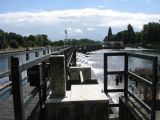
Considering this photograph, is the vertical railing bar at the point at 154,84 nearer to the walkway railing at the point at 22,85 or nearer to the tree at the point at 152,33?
Result: the walkway railing at the point at 22,85

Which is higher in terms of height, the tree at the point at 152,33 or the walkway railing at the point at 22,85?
the tree at the point at 152,33

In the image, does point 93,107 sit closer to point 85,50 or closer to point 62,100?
point 62,100

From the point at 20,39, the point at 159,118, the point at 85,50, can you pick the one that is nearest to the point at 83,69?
the point at 159,118

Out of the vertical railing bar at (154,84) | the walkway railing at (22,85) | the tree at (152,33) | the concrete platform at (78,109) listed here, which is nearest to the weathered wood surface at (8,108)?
the walkway railing at (22,85)

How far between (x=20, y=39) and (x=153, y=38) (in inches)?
2589

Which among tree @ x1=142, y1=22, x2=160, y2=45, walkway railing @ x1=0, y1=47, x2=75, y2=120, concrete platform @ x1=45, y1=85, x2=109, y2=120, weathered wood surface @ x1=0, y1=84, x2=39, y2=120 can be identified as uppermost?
tree @ x1=142, y1=22, x2=160, y2=45

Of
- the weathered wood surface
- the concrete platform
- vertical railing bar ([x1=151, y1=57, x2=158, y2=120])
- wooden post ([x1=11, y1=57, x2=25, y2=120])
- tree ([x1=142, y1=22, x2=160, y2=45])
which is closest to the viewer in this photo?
wooden post ([x1=11, y1=57, x2=25, y2=120])

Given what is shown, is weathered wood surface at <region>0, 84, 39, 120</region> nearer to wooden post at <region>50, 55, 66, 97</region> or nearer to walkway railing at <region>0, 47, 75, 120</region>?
walkway railing at <region>0, 47, 75, 120</region>

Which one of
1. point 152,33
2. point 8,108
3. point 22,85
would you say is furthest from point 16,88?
point 152,33

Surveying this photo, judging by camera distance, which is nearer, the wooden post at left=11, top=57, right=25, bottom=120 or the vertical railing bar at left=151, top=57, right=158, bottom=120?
the wooden post at left=11, top=57, right=25, bottom=120

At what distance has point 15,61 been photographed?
3.09 meters

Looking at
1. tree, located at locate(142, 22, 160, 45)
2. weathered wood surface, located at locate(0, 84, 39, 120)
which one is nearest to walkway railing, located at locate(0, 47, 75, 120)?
weathered wood surface, located at locate(0, 84, 39, 120)

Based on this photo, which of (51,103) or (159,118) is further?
(159,118)

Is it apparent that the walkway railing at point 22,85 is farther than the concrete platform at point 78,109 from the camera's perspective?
No
